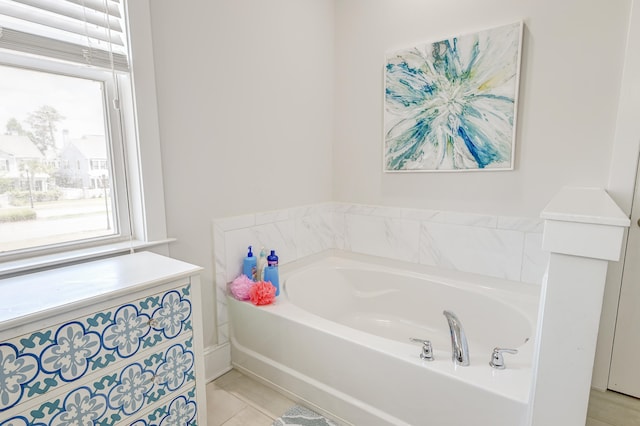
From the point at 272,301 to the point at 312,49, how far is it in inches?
70.3

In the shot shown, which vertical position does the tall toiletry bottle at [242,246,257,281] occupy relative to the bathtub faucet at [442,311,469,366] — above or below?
above

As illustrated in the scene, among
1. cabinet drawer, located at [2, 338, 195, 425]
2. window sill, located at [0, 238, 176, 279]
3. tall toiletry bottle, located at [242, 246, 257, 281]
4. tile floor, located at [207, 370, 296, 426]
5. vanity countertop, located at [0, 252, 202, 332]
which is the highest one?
window sill, located at [0, 238, 176, 279]

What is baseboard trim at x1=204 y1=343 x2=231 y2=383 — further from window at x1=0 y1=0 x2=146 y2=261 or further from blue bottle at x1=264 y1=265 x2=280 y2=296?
window at x1=0 y1=0 x2=146 y2=261

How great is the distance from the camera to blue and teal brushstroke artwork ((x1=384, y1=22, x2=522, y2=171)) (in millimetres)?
1873

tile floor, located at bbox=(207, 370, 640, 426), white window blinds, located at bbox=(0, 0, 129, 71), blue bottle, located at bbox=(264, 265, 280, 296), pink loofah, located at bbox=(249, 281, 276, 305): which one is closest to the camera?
white window blinds, located at bbox=(0, 0, 129, 71)

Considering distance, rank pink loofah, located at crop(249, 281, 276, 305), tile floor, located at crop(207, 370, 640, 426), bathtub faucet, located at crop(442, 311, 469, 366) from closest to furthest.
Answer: bathtub faucet, located at crop(442, 311, 469, 366) → tile floor, located at crop(207, 370, 640, 426) → pink loofah, located at crop(249, 281, 276, 305)

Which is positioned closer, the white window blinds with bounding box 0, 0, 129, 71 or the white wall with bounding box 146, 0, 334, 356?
the white window blinds with bounding box 0, 0, 129, 71

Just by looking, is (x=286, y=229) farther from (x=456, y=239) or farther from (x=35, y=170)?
(x=35, y=170)

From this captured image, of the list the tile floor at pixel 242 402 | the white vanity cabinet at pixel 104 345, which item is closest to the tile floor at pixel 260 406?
the tile floor at pixel 242 402

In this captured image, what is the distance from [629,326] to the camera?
5.54ft

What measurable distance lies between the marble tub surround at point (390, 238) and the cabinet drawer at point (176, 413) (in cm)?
61

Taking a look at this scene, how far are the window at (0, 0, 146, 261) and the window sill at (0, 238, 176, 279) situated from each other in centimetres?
4

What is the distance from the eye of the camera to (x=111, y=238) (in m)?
1.52

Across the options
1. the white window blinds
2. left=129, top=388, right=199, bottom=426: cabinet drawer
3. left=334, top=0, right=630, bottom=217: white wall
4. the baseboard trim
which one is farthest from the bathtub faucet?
the white window blinds
